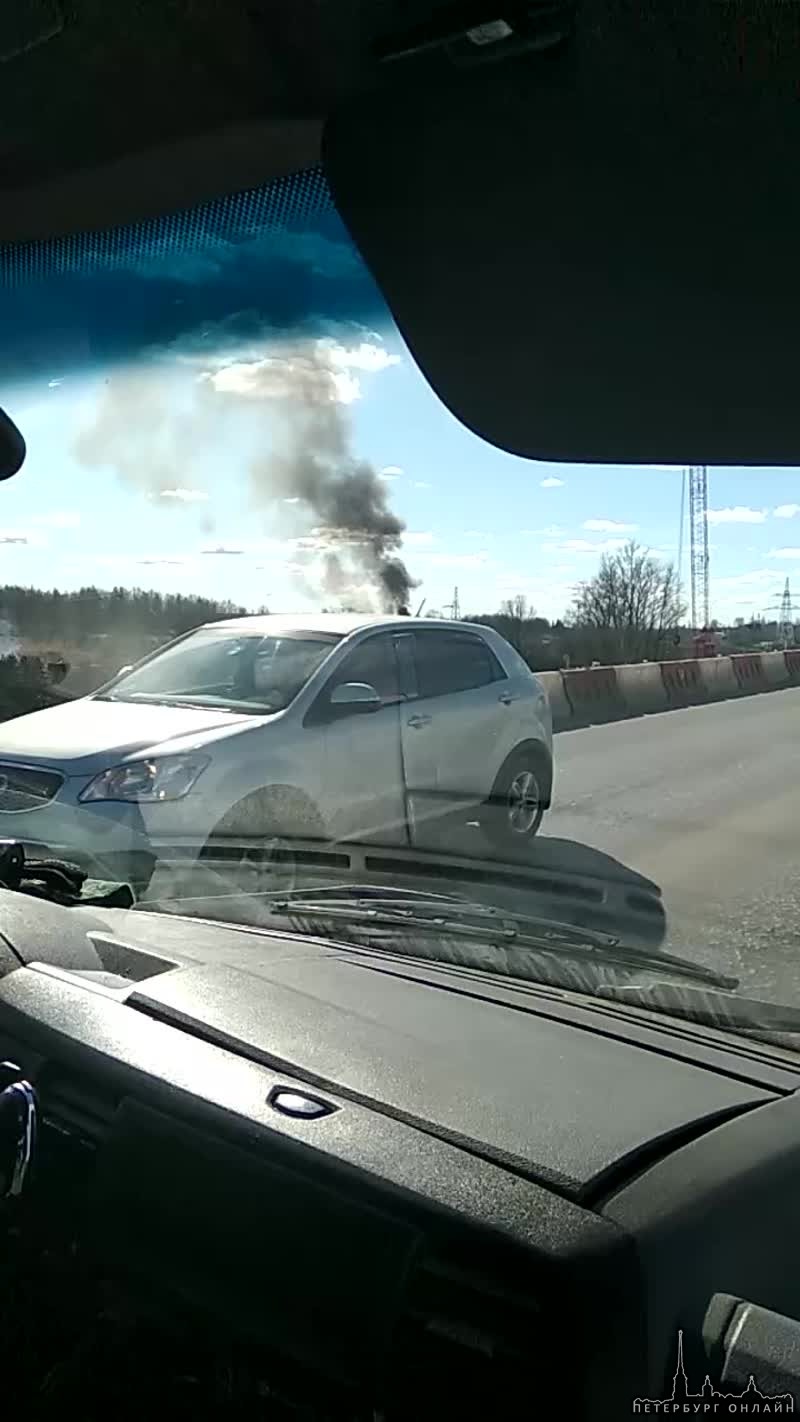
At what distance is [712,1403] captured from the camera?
1.58 meters

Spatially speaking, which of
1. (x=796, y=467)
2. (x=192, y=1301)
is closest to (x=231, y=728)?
(x=796, y=467)

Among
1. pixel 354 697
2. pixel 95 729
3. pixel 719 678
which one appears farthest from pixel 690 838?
pixel 95 729

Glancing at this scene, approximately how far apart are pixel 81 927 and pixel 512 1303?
1680 millimetres

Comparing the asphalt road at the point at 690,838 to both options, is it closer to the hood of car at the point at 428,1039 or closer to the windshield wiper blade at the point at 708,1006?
the windshield wiper blade at the point at 708,1006

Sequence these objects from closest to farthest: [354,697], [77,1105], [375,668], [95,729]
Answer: [77,1105] → [95,729] → [354,697] → [375,668]

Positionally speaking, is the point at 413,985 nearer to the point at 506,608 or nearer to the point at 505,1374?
the point at 505,1374

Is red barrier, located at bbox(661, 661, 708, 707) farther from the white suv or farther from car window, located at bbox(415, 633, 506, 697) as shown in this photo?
car window, located at bbox(415, 633, 506, 697)

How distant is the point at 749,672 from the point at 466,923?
2268mm

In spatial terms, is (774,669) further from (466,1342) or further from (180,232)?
(466,1342)

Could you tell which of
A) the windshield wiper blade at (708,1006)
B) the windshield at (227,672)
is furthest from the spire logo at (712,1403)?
the windshield at (227,672)

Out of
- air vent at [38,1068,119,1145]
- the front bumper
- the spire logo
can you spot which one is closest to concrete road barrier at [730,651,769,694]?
the front bumper

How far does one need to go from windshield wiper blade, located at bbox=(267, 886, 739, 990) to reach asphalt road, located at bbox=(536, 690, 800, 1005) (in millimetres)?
238

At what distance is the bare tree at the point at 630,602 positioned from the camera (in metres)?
3.42

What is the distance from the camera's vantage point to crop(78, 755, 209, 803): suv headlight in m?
5.12
